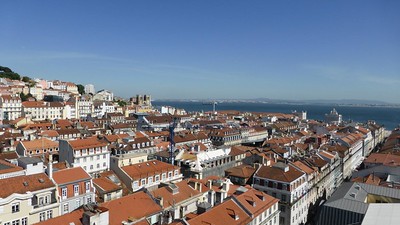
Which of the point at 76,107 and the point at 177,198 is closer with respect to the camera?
the point at 177,198

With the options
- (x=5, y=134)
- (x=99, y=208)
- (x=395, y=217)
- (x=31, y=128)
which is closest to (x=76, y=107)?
(x=31, y=128)

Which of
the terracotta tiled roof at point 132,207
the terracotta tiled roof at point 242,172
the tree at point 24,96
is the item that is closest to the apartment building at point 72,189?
the terracotta tiled roof at point 132,207

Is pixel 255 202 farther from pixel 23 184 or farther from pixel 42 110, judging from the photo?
pixel 42 110

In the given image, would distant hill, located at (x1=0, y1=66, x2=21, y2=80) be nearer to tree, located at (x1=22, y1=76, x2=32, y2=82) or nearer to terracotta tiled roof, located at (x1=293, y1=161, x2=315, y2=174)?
tree, located at (x1=22, y1=76, x2=32, y2=82)

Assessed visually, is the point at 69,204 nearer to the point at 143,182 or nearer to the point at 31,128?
the point at 143,182

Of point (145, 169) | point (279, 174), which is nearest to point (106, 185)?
point (145, 169)

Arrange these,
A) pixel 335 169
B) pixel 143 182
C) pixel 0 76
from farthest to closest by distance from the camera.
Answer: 1. pixel 0 76
2. pixel 335 169
3. pixel 143 182
